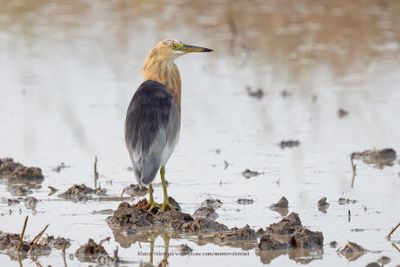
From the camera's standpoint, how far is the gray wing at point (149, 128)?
8055 mm

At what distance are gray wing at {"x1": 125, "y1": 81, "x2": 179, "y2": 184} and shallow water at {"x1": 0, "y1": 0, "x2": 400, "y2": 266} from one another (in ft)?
1.66

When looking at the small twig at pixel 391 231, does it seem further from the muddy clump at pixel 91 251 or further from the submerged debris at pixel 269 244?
the muddy clump at pixel 91 251

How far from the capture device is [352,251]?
7.13 metres

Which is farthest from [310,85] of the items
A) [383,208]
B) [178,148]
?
[383,208]

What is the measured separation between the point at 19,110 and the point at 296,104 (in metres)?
2.73

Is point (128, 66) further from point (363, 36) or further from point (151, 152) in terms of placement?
point (151, 152)

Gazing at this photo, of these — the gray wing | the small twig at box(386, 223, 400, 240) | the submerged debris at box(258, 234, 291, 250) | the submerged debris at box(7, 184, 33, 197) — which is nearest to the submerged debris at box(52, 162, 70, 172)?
the submerged debris at box(7, 184, 33, 197)

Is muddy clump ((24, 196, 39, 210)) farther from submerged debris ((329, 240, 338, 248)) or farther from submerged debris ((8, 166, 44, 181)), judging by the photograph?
submerged debris ((329, 240, 338, 248))

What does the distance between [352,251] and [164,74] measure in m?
2.48

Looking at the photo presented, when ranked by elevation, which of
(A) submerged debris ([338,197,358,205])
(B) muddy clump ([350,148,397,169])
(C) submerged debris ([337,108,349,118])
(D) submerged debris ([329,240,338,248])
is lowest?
(D) submerged debris ([329,240,338,248])

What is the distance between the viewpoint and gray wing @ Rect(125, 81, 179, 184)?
8055 mm

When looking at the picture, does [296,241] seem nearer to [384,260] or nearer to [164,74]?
[384,260]

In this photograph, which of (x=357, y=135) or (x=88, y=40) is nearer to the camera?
(x=357, y=135)

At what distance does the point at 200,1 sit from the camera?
17.2m
